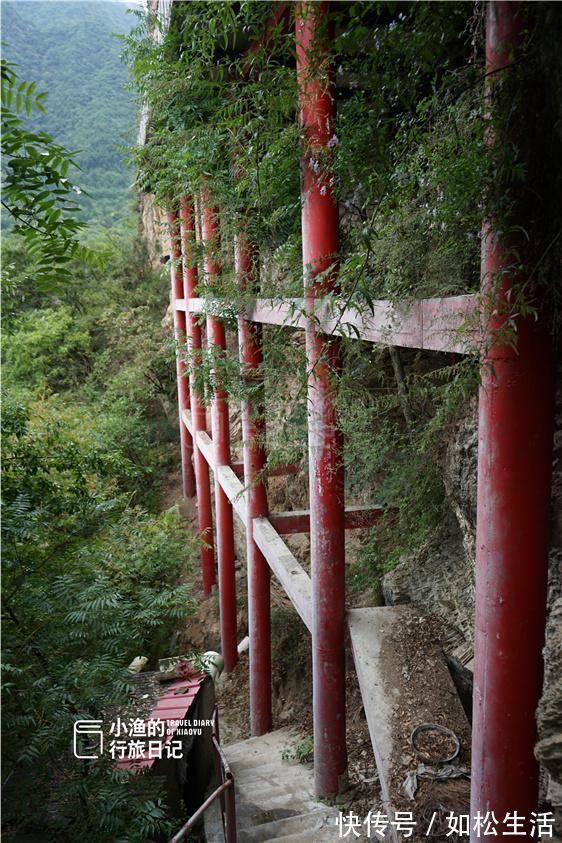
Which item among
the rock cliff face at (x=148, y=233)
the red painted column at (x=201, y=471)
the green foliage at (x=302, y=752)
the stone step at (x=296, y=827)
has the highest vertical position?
the rock cliff face at (x=148, y=233)

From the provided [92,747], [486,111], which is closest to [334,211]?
[486,111]

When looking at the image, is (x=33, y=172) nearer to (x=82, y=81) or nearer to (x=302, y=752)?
(x=302, y=752)

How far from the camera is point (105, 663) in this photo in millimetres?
3498

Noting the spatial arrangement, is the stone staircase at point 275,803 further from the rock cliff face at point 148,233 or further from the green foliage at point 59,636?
the rock cliff face at point 148,233

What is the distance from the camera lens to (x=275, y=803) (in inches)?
194

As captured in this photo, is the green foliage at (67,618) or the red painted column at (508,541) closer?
the red painted column at (508,541)

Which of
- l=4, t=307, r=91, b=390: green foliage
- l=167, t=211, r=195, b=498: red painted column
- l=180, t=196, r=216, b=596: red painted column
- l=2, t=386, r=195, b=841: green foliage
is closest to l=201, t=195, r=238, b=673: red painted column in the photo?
l=180, t=196, r=216, b=596: red painted column

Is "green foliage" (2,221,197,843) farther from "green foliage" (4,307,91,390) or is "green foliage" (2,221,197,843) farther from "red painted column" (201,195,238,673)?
"green foliage" (4,307,91,390)

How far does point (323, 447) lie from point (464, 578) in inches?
60.2

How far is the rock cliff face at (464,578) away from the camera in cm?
234

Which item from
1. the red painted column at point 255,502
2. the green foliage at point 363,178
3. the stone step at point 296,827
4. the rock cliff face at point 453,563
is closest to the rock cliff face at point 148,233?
the green foliage at point 363,178

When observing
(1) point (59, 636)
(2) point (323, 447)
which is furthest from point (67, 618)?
(2) point (323, 447)

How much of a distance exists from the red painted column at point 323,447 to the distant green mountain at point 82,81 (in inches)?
Result: 778

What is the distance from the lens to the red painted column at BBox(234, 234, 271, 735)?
564cm
